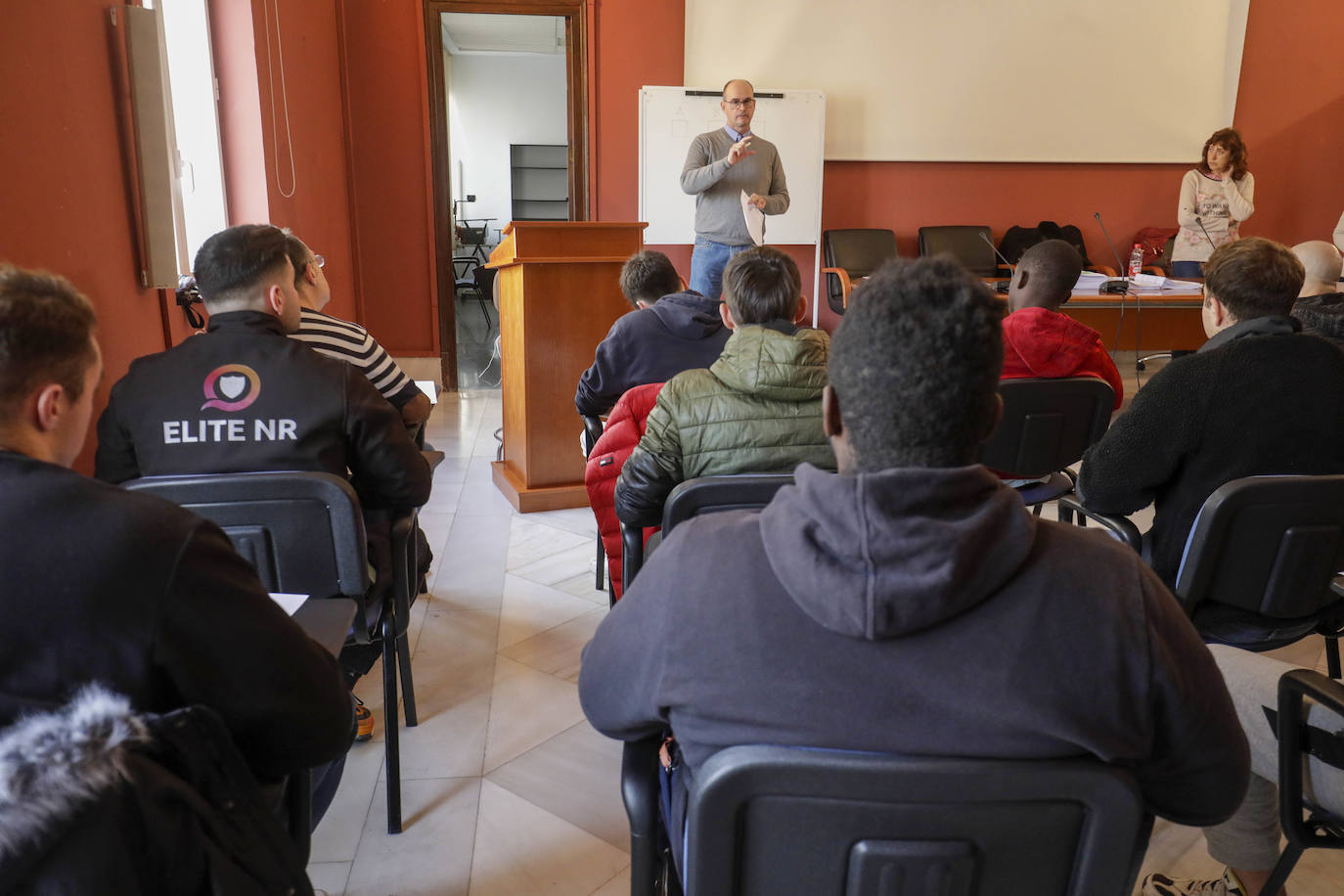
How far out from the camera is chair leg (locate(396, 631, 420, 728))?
2068 millimetres

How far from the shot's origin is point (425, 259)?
255 inches

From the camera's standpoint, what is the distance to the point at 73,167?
2205 mm

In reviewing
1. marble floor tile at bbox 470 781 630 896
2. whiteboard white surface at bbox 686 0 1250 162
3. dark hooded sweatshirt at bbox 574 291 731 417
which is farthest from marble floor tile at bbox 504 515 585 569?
whiteboard white surface at bbox 686 0 1250 162

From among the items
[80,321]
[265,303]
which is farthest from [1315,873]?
[265,303]

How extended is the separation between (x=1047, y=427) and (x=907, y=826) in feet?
6.51

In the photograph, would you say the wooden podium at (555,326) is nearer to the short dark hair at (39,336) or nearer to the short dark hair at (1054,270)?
the short dark hair at (1054,270)

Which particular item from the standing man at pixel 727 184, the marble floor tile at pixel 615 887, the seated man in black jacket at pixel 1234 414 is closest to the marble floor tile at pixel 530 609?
the marble floor tile at pixel 615 887

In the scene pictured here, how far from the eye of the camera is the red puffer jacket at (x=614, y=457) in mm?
2266

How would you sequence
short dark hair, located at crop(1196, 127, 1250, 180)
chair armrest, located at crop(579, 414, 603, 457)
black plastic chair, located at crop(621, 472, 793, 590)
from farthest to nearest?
short dark hair, located at crop(1196, 127, 1250, 180) < chair armrest, located at crop(579, 414, 603, 457) < black plastic chair, located at crop(621, 472, 793, 590)

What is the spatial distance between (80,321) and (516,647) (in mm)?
1847

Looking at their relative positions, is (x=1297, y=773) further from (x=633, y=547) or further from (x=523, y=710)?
(x=523, y=710)

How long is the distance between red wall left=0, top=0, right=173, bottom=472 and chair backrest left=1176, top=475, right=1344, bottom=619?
250cm

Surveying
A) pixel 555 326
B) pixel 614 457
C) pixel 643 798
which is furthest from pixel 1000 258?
pixel 643 798

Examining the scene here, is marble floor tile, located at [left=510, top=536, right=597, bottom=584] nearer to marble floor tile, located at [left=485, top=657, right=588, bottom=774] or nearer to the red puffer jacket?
marble floor tile, located at [left=485, top=657, right=588, bottom=774]
